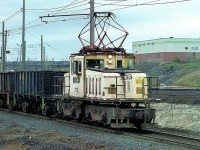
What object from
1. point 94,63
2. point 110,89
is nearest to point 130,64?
point 94,63

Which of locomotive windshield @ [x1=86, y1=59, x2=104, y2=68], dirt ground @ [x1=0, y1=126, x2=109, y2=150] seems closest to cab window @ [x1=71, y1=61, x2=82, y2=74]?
locomotive windshield @ [x1=86, y1=59, x2=104, y2=68]

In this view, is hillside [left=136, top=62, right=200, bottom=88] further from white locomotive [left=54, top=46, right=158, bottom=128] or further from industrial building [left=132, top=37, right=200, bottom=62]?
white locomotive [left=54, top=46, right=158, bottom=128]

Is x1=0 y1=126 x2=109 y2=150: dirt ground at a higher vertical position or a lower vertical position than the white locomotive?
lower

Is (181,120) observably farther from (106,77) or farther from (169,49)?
(169,49)

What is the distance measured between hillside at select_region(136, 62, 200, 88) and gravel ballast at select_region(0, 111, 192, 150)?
5452 centimetres

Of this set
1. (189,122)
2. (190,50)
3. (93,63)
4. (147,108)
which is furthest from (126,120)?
(190,50)

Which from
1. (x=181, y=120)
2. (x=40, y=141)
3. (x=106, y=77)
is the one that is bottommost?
(x=40, y=141)

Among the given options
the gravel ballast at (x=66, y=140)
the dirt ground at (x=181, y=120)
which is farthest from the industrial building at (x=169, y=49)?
the gravel ballast at (x=66, y=140)

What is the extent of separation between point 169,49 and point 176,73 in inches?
1081

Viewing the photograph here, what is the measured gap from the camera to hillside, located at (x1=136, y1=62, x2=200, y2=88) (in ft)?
252

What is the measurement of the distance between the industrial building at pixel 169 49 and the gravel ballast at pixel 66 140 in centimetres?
9551

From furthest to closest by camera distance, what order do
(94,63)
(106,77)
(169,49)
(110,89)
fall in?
(169,49) < (94,63) < (110,89) < (106,77)

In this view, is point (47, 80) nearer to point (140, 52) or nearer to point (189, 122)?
point (189, 122)

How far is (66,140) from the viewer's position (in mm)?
14977
